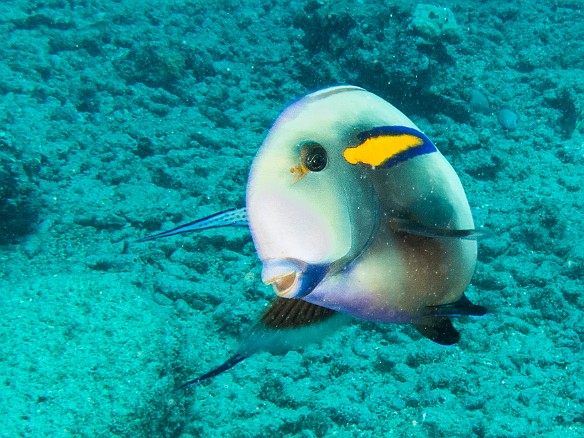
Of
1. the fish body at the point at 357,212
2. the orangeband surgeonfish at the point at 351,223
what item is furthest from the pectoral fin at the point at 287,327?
the fish body at the point at 357,212

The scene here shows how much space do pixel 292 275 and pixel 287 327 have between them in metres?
0.29

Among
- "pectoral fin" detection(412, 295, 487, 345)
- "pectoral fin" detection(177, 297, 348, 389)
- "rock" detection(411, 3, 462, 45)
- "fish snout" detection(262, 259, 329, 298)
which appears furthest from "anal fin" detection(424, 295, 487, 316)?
"rock" detection(411, 3, 462, 45)

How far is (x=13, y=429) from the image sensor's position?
2650 millimetres

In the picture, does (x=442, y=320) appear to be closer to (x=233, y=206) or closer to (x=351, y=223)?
(x=351, y=223)

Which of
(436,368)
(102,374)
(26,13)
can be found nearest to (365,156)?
(102,374)

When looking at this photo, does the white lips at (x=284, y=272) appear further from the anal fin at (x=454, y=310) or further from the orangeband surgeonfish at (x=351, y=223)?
the anal fin at (x=454, y=310)

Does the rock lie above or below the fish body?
above

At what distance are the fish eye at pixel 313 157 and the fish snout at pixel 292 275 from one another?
0.53ft

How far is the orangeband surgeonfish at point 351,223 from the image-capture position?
714 mm

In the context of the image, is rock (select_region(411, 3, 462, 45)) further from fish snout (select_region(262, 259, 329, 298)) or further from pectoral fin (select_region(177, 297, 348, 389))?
fish snout (select_region(262, 259, 329, 298))

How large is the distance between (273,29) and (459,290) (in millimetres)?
9411

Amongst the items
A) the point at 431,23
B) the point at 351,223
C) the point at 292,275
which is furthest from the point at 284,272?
the point at 431,23

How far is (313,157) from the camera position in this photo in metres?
0.73

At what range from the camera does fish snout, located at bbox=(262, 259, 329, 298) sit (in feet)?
2.34
